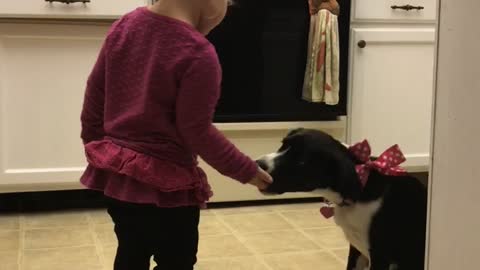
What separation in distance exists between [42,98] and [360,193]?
4.31 ft

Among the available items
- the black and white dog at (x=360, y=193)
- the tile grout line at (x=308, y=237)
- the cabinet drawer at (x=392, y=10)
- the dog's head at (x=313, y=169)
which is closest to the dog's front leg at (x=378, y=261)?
the black and white dog at (x=360, y=193)

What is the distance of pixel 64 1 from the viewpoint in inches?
86.7

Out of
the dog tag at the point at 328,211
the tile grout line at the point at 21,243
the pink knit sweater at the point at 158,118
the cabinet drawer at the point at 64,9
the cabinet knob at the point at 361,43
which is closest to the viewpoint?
the pink knit sweater at the point at 158,118

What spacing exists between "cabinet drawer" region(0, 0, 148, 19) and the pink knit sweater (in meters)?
1.09

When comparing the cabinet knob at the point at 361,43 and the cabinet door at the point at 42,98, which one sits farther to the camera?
the cabinet knob at the point at 361,43

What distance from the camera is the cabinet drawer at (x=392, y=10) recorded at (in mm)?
2537

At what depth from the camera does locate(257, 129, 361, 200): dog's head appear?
4.78 feet

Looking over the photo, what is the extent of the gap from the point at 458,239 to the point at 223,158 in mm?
410

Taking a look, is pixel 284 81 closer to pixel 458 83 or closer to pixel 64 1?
pixel 64 1

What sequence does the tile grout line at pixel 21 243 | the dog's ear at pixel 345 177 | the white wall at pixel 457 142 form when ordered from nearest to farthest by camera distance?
the white wall at pixel 457 142 < the dog's ear at pixel 345 177 < the tile grout line at pixel 21 243

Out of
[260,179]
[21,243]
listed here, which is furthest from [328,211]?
[21,243]

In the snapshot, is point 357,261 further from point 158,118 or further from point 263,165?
point 158,118

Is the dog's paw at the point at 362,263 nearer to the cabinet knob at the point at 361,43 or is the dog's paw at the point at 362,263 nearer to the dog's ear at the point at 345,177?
the dog's ear at the point at 345,177

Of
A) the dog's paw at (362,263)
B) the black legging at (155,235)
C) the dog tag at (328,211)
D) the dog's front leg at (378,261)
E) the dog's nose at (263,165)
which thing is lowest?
the dog's paw at (362,263)
